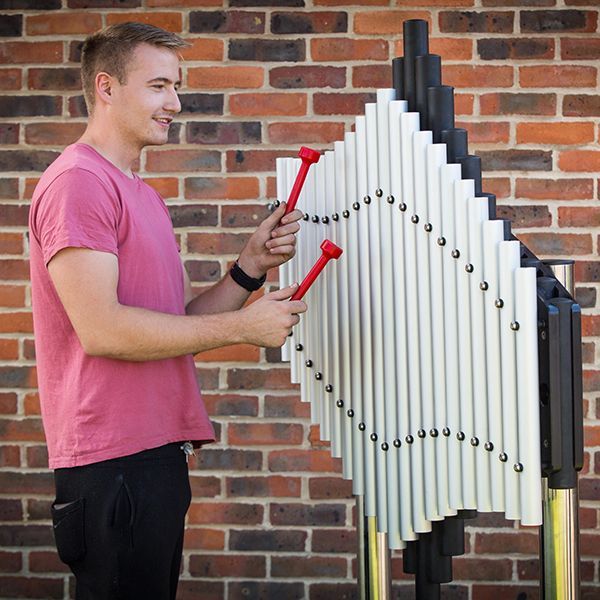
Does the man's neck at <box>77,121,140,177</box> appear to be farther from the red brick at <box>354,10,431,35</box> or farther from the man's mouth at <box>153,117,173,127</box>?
the red brick at <box>354,10,431,35</box>

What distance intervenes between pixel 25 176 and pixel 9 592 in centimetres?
120

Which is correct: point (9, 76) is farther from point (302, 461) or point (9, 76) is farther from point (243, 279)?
point (302, 461)

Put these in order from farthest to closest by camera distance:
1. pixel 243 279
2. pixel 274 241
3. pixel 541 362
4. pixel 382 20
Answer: pixel 382 20 < pixel 243 279 < pixel 274 241 < pixel 541 362

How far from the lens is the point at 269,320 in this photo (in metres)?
1.70

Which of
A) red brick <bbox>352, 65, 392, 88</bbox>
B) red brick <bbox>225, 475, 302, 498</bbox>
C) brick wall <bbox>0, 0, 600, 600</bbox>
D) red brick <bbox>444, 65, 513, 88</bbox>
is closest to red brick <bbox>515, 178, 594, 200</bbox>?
brick wall <bbox>0, 0, 600, 600</bbox>

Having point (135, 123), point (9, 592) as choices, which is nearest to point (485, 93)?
point (135, 123)

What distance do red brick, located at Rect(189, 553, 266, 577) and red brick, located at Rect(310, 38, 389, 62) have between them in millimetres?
1429

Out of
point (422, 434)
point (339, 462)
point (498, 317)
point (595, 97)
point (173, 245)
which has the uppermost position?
point (595, 97)

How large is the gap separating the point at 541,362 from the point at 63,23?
1.80m

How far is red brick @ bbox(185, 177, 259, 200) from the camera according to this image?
271 cm

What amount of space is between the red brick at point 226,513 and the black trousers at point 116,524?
3.29 feet

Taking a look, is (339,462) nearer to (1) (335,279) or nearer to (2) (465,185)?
(1) (335,279)

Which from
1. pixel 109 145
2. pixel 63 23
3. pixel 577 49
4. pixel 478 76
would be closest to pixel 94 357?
pixel 109 145

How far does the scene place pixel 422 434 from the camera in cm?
167
